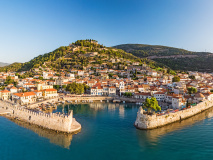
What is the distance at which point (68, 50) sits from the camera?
411ft

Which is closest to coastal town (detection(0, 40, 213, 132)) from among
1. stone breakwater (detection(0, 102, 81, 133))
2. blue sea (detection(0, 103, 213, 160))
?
stone breakwater (detection(0, 102, 81, 133))

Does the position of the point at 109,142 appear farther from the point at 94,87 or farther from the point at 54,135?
the point at 94,87

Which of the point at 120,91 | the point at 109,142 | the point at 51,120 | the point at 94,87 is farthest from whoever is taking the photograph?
the point at 94,87

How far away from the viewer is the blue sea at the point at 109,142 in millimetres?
18828

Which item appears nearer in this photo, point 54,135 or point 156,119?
point 54,135

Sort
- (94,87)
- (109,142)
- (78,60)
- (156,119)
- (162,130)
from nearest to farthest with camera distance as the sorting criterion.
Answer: (109,142)
(162,130)
(156,119)
(94,87)
(78,60)

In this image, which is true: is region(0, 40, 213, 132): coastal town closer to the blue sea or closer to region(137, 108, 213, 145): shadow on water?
region(137, 108, 213, 145): shadow on water

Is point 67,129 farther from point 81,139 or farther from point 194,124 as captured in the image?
point 194,124

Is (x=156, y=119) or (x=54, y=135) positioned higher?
(x=156, y=119)

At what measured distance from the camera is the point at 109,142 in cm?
2189

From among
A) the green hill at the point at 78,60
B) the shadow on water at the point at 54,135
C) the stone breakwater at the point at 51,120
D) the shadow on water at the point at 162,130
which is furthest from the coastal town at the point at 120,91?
the green hill at the point at 78,60

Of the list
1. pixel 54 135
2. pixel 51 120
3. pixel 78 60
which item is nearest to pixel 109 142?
pixel 54 135

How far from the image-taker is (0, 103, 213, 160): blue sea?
1883cm

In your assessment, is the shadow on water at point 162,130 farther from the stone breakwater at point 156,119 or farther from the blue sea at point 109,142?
the stone breakwater at point 156,119
